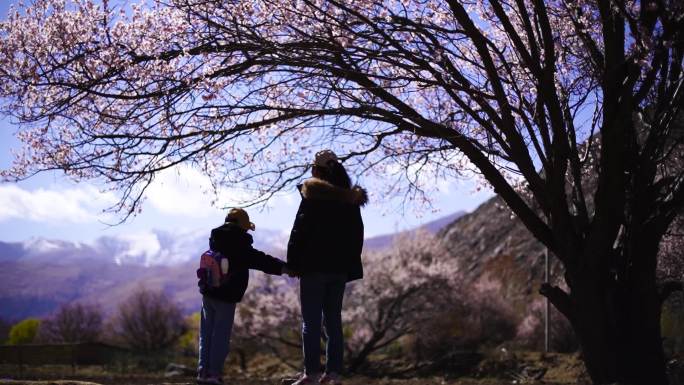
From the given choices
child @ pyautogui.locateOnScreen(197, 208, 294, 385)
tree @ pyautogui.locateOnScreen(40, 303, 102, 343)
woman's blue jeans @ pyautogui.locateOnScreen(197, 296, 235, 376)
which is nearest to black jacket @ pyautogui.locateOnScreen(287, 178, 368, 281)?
child @ pyautogui.locateOnScreen(197, 208, 294, 385)

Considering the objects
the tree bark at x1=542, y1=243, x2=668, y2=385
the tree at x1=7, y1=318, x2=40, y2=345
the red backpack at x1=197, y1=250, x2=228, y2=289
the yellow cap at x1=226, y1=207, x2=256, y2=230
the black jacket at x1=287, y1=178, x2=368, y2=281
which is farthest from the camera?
the tree at x1=7, y1=318, x2=40, y2=345

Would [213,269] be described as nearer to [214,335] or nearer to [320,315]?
[214,335]

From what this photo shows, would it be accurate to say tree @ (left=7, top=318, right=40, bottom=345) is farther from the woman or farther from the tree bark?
the woman

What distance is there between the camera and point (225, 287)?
5.87 meters

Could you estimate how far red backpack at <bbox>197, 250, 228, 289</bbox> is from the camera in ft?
19.0

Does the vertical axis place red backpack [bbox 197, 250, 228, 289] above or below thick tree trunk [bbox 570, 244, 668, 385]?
above

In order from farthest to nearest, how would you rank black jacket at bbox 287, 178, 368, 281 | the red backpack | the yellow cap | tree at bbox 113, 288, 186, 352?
tree at bbox 113, 288, 186, 352, the yellow cap, the red backpack, black jacket at bbox 287, 178, 368, 281

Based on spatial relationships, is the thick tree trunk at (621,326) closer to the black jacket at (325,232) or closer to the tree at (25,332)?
the black jacket at (325,232)

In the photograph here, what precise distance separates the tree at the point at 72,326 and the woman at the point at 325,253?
38042 mm

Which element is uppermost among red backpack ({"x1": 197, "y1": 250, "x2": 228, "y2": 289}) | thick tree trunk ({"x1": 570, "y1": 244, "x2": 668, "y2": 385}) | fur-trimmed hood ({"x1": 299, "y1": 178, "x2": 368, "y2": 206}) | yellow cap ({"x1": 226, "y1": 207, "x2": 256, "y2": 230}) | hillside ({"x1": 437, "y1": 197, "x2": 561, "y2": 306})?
hillside ({"x1": 437, "y1": 197, "x2": 561, "y2": 306})

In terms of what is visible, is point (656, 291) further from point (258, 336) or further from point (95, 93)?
point (258, 336)

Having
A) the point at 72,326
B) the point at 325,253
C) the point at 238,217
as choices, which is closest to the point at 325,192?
the point at 325,253

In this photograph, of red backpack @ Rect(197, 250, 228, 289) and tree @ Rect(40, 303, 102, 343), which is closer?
red backpack @ Rect(197, 250, 228, 289)

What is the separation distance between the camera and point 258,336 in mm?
23734
